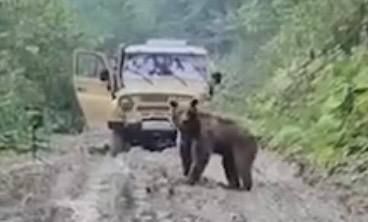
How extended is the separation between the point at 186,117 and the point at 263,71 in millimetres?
13638

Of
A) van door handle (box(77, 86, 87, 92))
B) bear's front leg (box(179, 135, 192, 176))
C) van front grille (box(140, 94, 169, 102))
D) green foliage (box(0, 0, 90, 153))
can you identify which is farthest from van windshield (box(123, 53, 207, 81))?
bear's front leg (box(179, 135, 192, 176))

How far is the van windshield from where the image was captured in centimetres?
1808

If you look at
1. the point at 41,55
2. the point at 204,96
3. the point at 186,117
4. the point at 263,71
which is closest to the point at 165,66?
the point at 204,96

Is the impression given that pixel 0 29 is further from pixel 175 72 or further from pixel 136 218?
pixel 136 218

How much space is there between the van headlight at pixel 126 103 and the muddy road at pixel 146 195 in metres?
2.01

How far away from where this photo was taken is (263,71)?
84.4ft

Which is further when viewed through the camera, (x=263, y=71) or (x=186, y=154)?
(x=263, y=71)

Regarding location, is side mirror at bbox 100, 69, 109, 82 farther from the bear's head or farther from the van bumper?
the bear's head

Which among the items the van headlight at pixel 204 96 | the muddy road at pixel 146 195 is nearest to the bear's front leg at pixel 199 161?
the muddy road at pixel 146 195

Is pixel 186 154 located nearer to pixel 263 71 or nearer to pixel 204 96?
pixel 204 96

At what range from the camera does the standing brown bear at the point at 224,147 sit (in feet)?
38.4

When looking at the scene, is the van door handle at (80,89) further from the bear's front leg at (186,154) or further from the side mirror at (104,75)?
the bear's front leg at (186,154)

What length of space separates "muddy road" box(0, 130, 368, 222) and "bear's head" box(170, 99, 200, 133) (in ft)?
1.91

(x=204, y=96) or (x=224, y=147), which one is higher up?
(x=224, y=147)
